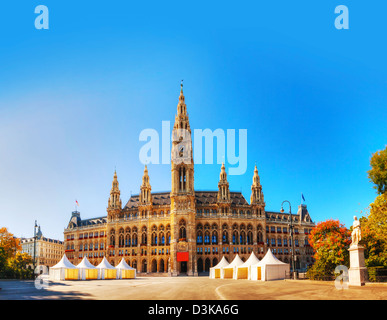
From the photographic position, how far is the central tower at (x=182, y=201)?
9019cm

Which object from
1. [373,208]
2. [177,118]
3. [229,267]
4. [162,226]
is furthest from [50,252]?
[373,208]

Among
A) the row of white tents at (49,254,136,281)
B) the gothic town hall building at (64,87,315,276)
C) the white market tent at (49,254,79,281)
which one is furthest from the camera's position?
the gothic town hall building at (64,87,315,276)

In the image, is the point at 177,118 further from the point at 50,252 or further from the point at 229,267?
the point at 50,252

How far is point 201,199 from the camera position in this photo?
Result: 334ft

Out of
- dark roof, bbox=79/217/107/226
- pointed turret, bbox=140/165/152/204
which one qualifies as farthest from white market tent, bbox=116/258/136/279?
dark roof, bbox=79/217/107/226

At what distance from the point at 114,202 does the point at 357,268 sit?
270ft

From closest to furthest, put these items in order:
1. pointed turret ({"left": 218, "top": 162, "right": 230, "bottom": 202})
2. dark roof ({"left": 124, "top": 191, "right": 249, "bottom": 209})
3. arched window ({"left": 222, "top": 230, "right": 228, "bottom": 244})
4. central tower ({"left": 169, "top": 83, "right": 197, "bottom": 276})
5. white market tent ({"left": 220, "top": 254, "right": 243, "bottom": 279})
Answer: white market tent ({"left": 220, "top": 254, "right": 243, "bottom": 279})
central tower ({"left": 169, "top": 83, "right": 197, "bottom": 276})
arched window ({"left": 222, "top": 230, "right": 228, "bottom": 244})
pointed turret ({"left": 218, "top": 162, "right": 230, "bottom": 202})
dark roof ({"left": 124, "top": 191, "right": 249, "bottom": 209})

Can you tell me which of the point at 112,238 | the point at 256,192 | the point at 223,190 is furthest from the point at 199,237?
the point at 112,238

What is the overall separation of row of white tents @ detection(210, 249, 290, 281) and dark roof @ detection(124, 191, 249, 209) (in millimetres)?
34116

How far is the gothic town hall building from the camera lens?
93.2 metres

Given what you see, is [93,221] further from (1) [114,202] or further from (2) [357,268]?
(2) [357,268]

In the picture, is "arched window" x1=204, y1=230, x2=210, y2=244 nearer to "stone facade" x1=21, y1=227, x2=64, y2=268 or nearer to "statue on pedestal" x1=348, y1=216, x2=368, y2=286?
"statue on pedestal" x1=348, y1=216, x2=368, y2=286

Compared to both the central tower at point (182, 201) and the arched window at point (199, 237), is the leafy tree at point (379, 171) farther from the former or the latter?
the arched window at point (199, 237)
